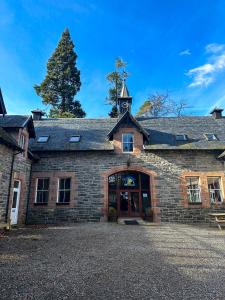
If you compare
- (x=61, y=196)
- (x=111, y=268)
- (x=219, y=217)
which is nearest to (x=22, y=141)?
(x=61, y=196)

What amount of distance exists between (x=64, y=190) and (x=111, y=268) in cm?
1049

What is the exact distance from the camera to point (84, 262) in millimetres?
5867

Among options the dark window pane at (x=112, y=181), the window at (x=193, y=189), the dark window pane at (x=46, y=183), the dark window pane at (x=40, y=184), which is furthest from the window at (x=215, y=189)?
the dark window pane at (x=40, y=184)

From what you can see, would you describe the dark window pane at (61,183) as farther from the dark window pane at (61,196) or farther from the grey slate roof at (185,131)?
the grey slate roof at (185,131)

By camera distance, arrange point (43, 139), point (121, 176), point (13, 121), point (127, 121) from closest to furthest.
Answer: point (13, 121) → point (121, 176) → point (127, 121) → point (43, 139)

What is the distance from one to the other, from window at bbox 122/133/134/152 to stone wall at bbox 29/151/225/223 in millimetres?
644

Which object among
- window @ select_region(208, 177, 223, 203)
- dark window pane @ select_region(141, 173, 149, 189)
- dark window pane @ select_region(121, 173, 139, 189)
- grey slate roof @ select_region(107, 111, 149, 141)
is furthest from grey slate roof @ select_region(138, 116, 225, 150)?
dark window pane @ select_region(121, 173, 139, 189)

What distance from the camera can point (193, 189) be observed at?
15.2 m

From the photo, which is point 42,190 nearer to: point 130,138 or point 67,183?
point 67,183

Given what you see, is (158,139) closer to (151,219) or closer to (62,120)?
(151,219)

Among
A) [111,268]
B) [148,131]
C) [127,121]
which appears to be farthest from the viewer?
[148,131]

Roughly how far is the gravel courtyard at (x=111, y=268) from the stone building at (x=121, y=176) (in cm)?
601

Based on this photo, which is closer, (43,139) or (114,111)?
(43,139)

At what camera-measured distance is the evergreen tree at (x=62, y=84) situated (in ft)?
106
